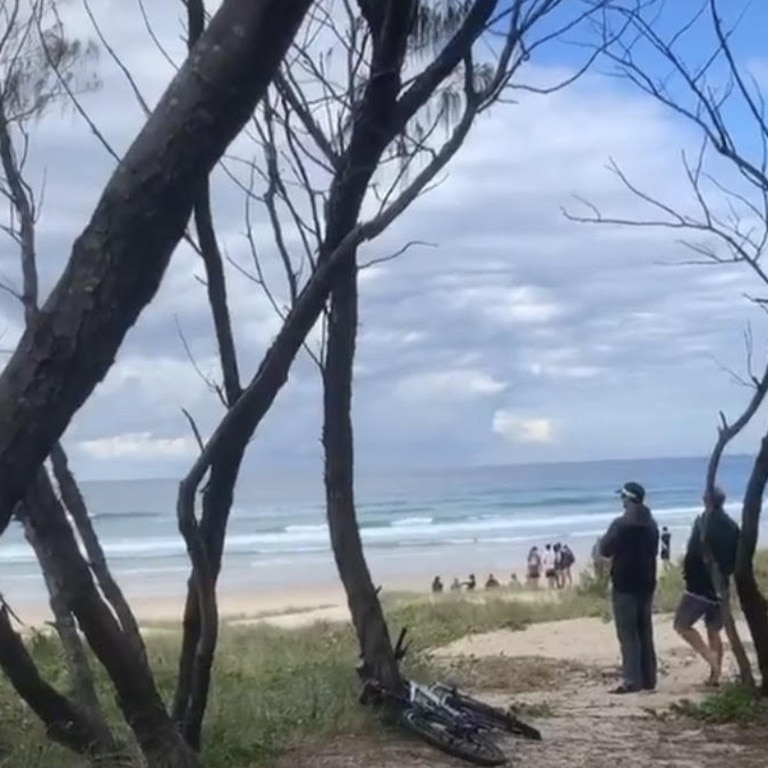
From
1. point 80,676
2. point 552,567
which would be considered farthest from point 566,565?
point 80,676

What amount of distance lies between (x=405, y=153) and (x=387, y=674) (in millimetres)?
3461

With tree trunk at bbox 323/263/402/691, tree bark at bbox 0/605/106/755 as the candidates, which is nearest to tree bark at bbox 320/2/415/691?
tree trunk at bbox 323/263/402/691

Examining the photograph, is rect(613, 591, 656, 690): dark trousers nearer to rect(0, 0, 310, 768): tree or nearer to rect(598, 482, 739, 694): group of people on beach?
rect(598, 482, 739, 694): group of people on beach

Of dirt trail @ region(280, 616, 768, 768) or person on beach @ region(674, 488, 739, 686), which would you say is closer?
dirt trail @ region(280, 616, 768, 768)

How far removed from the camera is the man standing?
35.5 feet

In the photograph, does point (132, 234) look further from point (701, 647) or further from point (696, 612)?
point (701, 647)

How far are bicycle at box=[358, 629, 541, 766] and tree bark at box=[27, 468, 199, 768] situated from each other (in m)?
1.93

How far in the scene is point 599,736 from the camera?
8320 millimetres

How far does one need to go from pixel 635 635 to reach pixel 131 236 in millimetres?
8913

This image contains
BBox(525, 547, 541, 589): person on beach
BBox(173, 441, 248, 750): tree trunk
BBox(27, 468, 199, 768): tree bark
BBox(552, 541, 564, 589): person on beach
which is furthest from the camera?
BBox(525, 547, 541, 589): person on beach

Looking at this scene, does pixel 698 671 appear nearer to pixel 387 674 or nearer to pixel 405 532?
A: pixel 387 674

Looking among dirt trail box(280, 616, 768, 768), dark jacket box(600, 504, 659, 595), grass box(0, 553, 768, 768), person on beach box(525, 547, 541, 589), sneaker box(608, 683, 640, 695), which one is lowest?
dirt trail box(280, 616, 768, 768)

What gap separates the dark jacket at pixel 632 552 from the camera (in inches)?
425

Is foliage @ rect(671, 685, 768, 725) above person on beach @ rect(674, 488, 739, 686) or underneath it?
underneath
